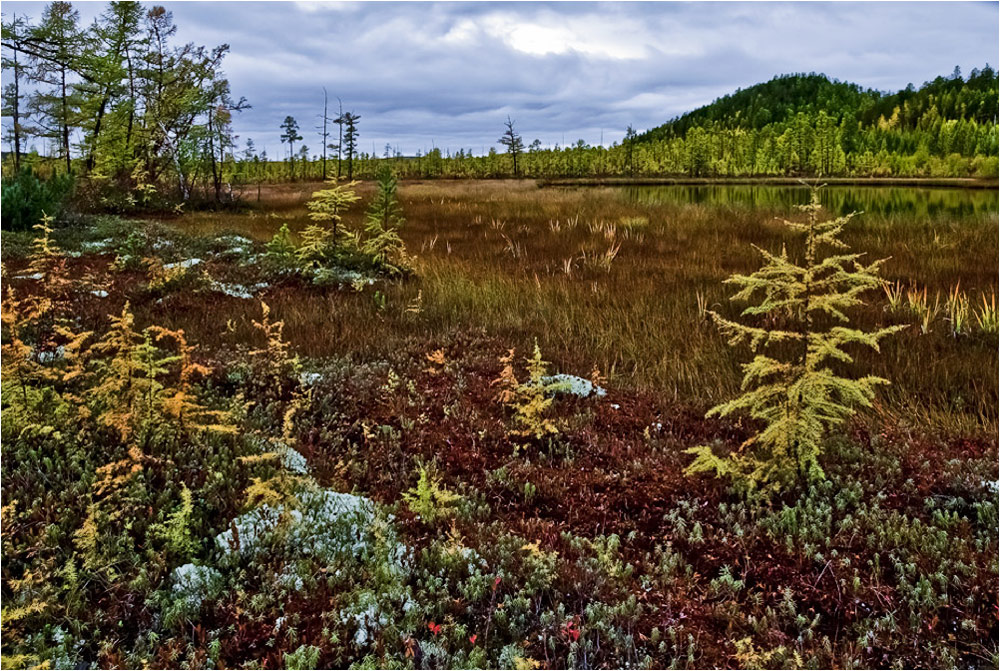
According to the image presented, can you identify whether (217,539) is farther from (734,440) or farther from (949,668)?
(734,440)

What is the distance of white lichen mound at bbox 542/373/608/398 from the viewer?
5.36 m

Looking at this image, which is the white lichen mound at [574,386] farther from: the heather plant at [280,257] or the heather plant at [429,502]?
the heather plant at [280,257]

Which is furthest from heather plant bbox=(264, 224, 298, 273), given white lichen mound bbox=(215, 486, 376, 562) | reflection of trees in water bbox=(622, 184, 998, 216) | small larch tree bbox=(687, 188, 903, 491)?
reflection of trees in water bbox=(622, 184, 998, 216)

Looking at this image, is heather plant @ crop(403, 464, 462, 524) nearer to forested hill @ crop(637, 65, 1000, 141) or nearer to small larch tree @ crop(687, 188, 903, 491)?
small larch tree @ crop(687, 188, 903, 491)

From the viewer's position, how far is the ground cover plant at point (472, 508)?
2.52 meters

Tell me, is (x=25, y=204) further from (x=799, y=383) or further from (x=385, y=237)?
(x=799, y=383)

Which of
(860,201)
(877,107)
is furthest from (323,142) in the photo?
(877,107)

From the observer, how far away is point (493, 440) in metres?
4.52

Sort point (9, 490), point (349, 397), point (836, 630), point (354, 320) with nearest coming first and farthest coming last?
point (836, 630), point (9, 490), point (349, 397), point (354, 320)

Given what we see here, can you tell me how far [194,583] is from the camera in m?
2.73

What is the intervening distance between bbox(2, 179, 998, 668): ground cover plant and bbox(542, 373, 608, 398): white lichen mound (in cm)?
3

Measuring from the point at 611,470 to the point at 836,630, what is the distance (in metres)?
1.71

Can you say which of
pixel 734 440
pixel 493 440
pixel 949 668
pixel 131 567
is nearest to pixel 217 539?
pixel 131 567

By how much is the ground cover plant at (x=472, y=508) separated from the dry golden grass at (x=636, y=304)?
66 mm
